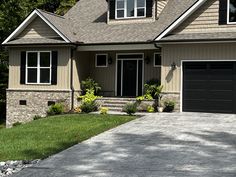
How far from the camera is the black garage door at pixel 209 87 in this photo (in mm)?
19938

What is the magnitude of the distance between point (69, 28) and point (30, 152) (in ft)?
44.6

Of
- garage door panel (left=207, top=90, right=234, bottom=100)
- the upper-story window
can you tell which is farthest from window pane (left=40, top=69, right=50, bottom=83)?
the upper-story window

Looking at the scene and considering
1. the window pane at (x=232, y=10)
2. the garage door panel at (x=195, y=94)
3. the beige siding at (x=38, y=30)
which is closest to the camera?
the window pane at (x=232, y=10)

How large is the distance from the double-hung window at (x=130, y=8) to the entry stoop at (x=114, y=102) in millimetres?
5209

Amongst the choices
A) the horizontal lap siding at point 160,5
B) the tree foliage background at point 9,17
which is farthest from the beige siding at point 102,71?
the tree foliage background at point 9,17

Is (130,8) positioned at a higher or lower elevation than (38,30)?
higher

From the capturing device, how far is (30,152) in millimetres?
12109

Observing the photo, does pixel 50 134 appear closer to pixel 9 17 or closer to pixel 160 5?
pixel 160 5

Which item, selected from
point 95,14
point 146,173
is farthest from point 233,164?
point 95,14

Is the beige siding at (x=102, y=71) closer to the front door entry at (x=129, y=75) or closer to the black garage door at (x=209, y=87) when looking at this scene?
the front door entry at (x=129, y=75)

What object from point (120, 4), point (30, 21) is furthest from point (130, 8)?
point (30, 21)

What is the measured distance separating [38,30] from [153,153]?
14.2 m

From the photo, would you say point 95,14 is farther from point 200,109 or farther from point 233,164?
point 233,164

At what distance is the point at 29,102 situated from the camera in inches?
936
